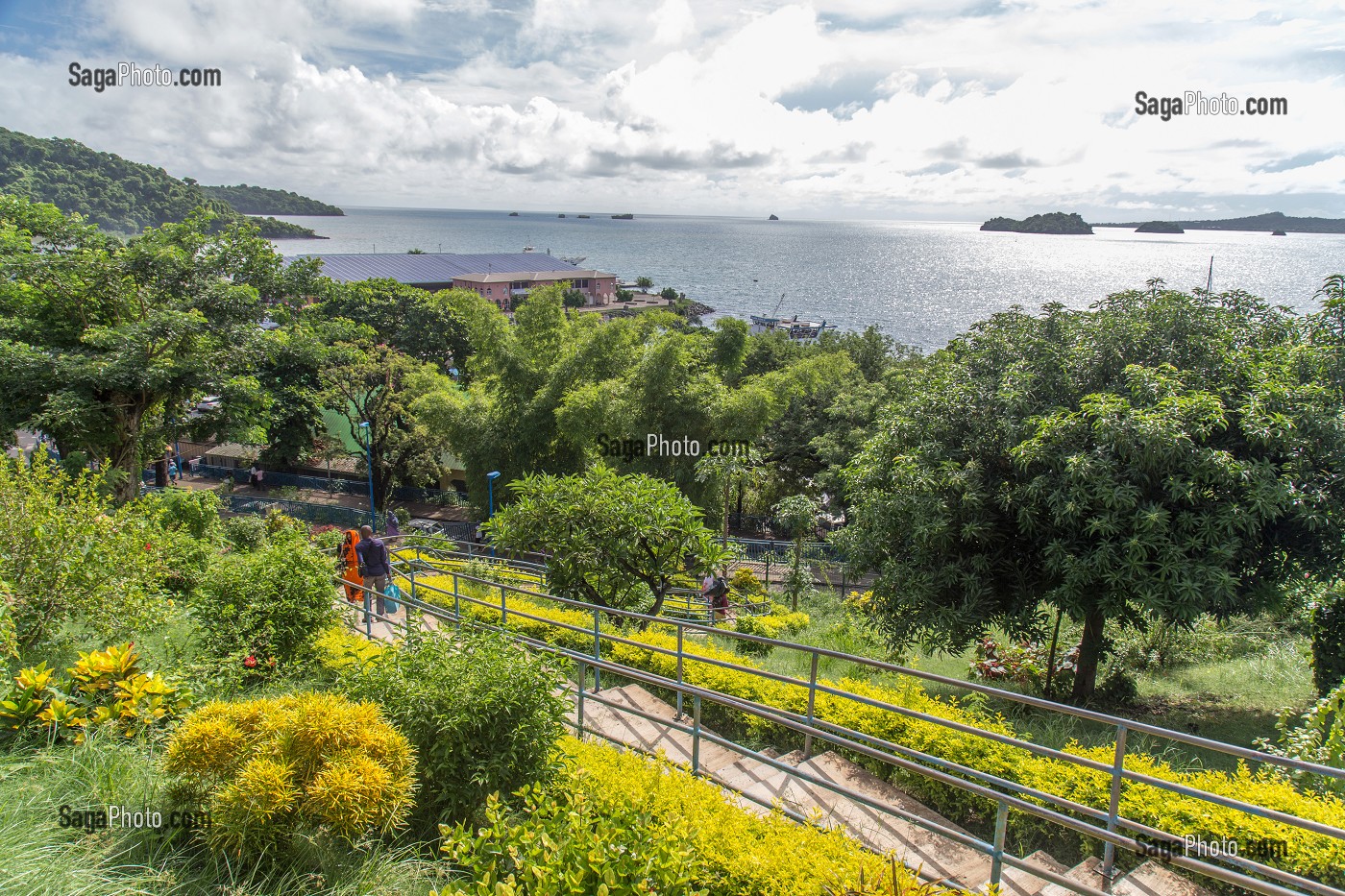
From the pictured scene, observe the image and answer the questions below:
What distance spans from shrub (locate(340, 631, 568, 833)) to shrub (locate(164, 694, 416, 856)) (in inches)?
6.3

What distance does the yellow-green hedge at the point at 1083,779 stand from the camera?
380 cm

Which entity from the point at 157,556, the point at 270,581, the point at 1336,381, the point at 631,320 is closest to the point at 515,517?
the point at 270,581

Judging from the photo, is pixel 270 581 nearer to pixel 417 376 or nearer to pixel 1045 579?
pixel 1045 579

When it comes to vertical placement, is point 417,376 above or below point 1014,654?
above

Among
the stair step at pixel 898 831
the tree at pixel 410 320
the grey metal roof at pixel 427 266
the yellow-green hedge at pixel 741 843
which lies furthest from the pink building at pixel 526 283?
the yellow-green hedge at pixel 741 843

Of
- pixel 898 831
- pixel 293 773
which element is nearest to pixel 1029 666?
pixel 898 831

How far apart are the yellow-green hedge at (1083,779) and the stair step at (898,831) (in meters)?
0.32

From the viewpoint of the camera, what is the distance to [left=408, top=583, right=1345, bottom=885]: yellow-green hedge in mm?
3803

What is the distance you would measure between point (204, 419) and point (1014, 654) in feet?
53.4

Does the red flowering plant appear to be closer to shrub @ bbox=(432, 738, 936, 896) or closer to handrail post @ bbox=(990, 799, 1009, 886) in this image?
handrail post @ bbox=(990, 799, 1009, 886)

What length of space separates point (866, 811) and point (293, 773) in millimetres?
2869

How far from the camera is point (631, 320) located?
21.3m

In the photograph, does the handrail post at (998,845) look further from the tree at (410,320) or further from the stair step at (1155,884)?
the tree at (410,320)

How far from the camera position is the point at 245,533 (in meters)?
15.3
